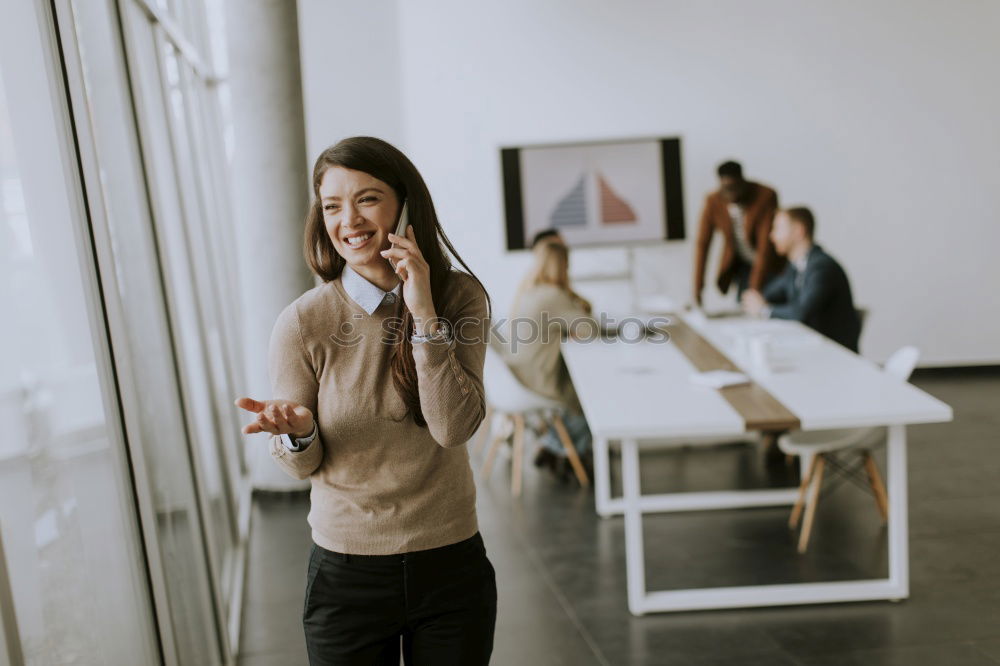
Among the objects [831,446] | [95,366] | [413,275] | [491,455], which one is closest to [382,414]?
[413,275]

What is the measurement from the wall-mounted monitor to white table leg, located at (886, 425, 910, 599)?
3804 millimetres

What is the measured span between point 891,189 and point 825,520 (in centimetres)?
388

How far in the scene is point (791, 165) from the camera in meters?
7.64

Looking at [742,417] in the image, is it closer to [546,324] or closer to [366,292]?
[546,324]

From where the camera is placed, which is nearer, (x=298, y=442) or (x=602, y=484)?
(x=298, y=442)

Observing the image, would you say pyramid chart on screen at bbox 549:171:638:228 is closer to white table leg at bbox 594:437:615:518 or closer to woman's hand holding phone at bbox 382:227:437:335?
white table leg at bbox 594:437:615:518

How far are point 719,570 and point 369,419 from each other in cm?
288

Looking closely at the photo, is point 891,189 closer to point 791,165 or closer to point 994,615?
point 791,165

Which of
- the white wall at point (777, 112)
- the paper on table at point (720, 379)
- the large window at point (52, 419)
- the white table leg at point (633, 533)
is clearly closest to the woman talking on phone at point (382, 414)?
the large window at point (52, 419)

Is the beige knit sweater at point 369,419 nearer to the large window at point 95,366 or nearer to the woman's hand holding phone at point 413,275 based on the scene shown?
the woman's hand holding phone at point 413,275

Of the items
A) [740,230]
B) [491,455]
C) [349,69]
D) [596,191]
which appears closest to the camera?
[491,455]

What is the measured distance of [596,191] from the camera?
292 inches

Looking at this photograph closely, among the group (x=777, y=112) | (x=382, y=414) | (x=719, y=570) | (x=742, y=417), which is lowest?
(x=719, y=570)

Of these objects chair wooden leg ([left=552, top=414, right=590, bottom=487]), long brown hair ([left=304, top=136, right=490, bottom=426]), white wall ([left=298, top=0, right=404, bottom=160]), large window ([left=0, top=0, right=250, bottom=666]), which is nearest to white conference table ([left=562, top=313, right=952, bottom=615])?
chair wooden leg ([left=552, top=414, right=590, bottom=487])
